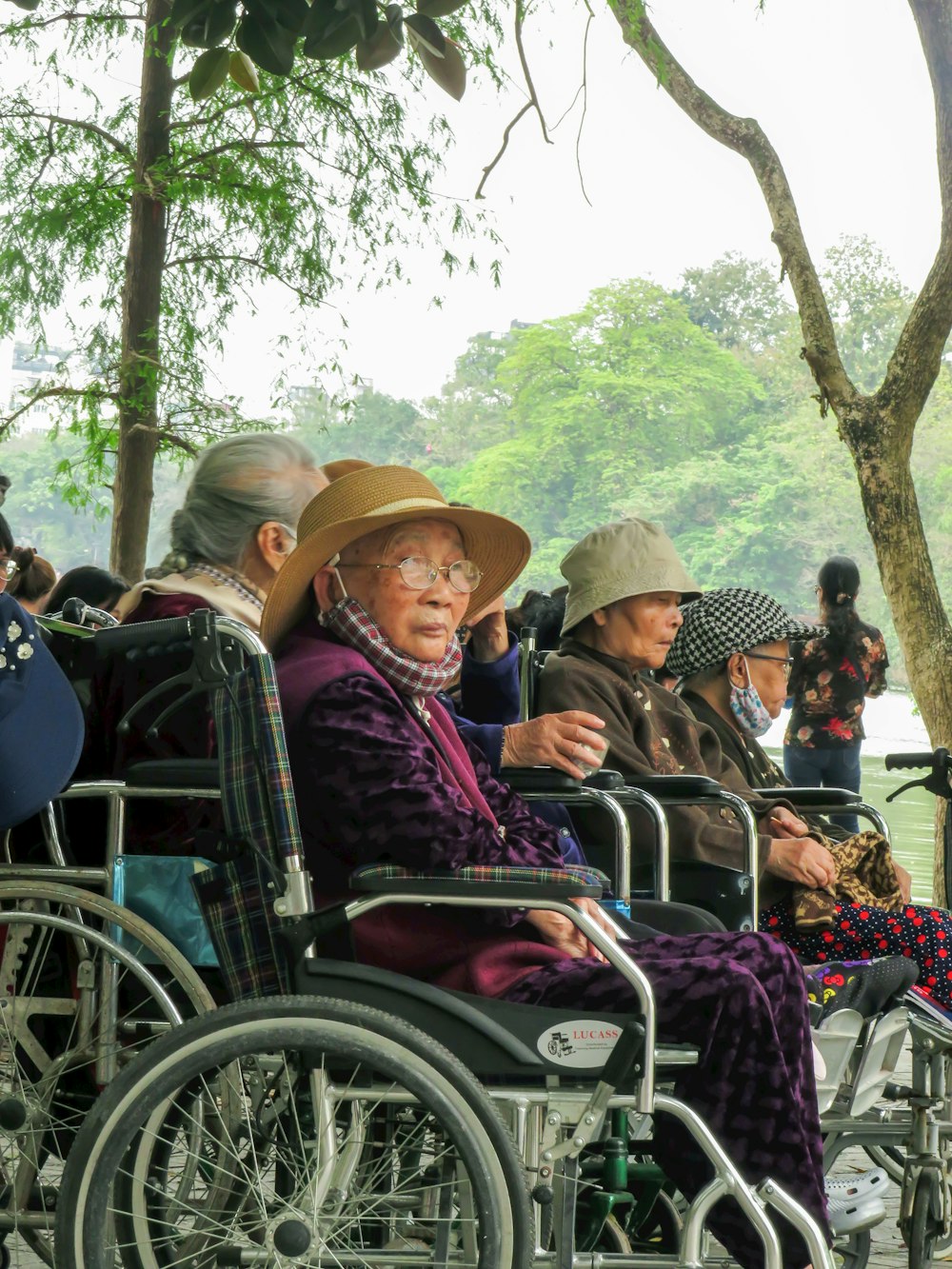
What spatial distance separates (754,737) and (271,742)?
2.19m

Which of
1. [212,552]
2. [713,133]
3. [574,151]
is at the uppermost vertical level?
[713,133]

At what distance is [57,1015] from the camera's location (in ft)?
8.39

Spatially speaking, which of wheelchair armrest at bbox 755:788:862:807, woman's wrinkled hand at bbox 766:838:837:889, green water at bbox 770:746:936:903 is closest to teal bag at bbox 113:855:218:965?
woman's wrinkled hand at bbox 766:838:837:889

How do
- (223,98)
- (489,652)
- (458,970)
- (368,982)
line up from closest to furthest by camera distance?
(368,982) → (458,970) → (489,652) → (223,98)

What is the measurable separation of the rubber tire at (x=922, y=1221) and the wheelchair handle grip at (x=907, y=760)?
0.96 meters

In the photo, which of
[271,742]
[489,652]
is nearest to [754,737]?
[489,652]

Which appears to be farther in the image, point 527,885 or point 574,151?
point 574,151

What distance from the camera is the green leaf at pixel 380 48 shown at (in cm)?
279

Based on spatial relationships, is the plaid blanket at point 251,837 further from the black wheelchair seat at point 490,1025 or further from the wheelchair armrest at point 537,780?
the wheelchair armrest at point 537,780

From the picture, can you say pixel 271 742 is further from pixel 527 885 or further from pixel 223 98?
pixel 223 98

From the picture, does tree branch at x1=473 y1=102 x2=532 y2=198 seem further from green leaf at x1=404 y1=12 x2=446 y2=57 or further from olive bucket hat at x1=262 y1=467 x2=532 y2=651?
olive bucket hat at x1=262 y1=467 x2=532 y2=651

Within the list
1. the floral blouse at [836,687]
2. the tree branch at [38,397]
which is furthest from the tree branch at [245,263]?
the floral blouse at [836,687]

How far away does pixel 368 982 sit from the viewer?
1.97 metres

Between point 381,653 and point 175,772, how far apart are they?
346 mm
